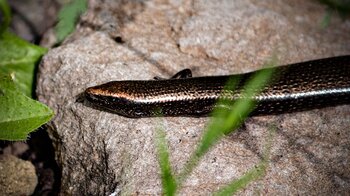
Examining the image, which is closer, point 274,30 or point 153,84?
point 153,84

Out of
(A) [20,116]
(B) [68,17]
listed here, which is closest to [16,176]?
(A) [20,116]

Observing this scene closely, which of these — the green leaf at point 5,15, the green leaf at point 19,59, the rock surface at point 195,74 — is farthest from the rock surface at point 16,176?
the green leaf at point 5,15

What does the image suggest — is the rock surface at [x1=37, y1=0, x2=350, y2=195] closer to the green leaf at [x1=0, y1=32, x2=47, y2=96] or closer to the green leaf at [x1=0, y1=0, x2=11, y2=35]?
the green leaf at [x1=0, y1=32, x2=47, y2=96]

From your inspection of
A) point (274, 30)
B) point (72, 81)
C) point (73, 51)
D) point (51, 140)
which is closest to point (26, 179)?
point (51, 140)

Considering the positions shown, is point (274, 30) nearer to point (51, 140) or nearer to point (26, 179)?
point (51, 140)

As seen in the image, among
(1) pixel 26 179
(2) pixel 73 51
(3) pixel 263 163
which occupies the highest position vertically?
(2) pixel 73 51

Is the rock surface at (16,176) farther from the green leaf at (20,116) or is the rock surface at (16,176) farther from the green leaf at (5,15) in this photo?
the green leaf at (5,15)
